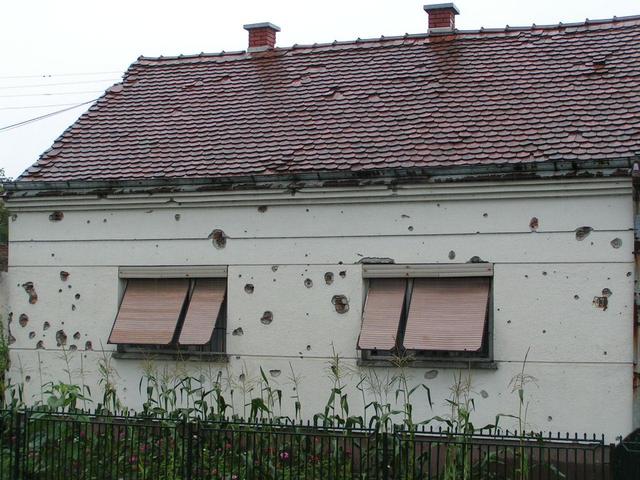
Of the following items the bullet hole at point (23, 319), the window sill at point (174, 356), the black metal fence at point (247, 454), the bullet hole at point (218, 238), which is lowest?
the black metal fence at point (247, 454)

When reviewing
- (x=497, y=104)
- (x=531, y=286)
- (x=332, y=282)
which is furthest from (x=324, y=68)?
(x=531, y=286)

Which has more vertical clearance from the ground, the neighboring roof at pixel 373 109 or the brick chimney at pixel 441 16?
the brick chimney at pixel 441 16

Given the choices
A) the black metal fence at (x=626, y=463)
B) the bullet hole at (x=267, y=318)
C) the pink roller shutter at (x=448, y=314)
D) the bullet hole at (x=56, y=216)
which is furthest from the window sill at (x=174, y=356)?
the black metal fence at (x=626, y=463)

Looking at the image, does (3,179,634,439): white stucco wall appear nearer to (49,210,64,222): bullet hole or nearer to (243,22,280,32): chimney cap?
(49,210,64,222): bullet hole

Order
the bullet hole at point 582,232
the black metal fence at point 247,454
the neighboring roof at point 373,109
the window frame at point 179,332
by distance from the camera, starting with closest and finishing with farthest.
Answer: the black metal fence at point 247,454 → the bullet hole at point 582,232 → the neighboring roof at point 373,109 → the window frame at point 179,332

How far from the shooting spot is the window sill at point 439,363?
1194 cm

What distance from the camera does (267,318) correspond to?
13.1 metres

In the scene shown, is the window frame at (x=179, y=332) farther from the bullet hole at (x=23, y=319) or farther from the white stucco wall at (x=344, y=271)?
the bullet hole at (x=23, y=319)

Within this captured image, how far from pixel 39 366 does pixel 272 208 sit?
4.14 meters

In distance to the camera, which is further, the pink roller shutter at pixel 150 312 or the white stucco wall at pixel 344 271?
the pink roller shutter at pixel 150 312

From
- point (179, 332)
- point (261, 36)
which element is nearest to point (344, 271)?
point (179, 332)

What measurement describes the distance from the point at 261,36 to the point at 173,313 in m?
6.06

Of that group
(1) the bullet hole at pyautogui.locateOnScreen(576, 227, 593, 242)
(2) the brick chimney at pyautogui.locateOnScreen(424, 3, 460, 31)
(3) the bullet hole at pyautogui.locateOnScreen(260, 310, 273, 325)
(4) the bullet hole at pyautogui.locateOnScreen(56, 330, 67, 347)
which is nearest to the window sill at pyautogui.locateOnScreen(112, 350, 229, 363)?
(3) the bullet hole at pyautogui.locateOnScreen(260, 310, 273, 325)

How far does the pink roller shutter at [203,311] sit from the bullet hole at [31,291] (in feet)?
8.16
